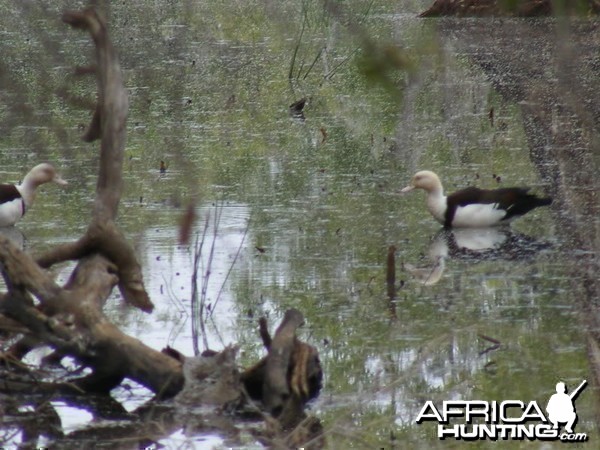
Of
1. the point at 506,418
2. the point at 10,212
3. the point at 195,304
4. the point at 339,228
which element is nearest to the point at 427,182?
the point at 339,228

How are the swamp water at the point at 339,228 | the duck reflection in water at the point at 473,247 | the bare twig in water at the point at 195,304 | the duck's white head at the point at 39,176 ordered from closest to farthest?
1. the swamp water at the point at 339,228
2. the bare twig in water at the point at 195,304
3. the duck reflection in water at the point at 473,247
4. the duck's white head at the point at 39,176

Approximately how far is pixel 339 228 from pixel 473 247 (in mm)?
946

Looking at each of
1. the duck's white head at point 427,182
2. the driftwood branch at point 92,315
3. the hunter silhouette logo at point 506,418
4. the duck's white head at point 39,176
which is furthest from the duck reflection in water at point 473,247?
the duck's white head at point 39,176

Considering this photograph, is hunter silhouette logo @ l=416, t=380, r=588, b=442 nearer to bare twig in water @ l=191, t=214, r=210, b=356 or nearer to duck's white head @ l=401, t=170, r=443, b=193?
bare twig in water @ l=191, t=214, r=210, b=356

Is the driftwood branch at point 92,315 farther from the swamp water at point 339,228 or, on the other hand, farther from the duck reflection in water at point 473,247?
the duck reflection in water at point 473,247

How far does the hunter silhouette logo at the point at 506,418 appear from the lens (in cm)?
579

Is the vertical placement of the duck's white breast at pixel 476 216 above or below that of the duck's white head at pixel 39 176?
below

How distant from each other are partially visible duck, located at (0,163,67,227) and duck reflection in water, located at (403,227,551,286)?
113 inches

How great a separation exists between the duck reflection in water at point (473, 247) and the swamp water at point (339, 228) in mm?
26

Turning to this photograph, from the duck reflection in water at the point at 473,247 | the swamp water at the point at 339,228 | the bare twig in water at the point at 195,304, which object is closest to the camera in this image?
the swamp water at the point at 339,228

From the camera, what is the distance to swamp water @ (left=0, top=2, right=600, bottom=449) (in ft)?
19.7

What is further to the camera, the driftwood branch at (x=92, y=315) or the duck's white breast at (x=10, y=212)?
the duck's white breast at (x=10, y=212)

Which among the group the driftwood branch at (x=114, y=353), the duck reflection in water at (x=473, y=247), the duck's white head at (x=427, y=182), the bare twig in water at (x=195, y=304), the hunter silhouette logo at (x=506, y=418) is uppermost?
the duck's white head at (x=427, y=182)

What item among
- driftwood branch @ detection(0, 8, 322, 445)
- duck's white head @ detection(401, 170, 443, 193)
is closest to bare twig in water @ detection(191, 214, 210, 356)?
driftwood branch @ detection(0, 8, 322, 445)
